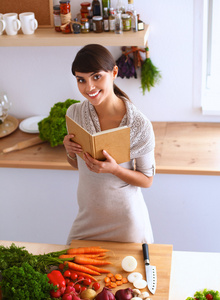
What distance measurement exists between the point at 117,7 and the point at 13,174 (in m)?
1.14

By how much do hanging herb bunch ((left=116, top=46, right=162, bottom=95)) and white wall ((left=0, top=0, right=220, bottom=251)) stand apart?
0.05m

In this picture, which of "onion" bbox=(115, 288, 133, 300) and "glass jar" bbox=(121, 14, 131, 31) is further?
"glass jar" bbox=(121, 14, 131, 31)

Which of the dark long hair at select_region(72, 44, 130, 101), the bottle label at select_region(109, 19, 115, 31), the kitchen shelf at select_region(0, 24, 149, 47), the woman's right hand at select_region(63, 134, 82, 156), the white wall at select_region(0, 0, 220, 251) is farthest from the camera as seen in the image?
the white wall at select_region(0, 0, 220, 251)

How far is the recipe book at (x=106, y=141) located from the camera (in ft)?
5.58

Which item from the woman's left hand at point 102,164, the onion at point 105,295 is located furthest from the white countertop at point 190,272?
the woman's left hand at point 102,164

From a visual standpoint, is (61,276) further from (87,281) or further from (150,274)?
(150,274)

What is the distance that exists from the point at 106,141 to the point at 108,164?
Answer: 0.39 feet

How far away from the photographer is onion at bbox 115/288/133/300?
165 cm

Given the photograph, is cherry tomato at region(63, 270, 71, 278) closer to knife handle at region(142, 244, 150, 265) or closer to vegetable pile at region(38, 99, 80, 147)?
knife handle at region(142, 244, 150, 265)

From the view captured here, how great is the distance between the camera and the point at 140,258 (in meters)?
1.87

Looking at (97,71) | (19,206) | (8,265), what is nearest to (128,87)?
(19,206)

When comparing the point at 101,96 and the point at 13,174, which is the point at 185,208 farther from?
→ the point at 101,96

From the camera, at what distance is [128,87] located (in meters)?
2.98

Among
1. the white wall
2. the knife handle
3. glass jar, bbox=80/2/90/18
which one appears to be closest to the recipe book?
the knife handle
